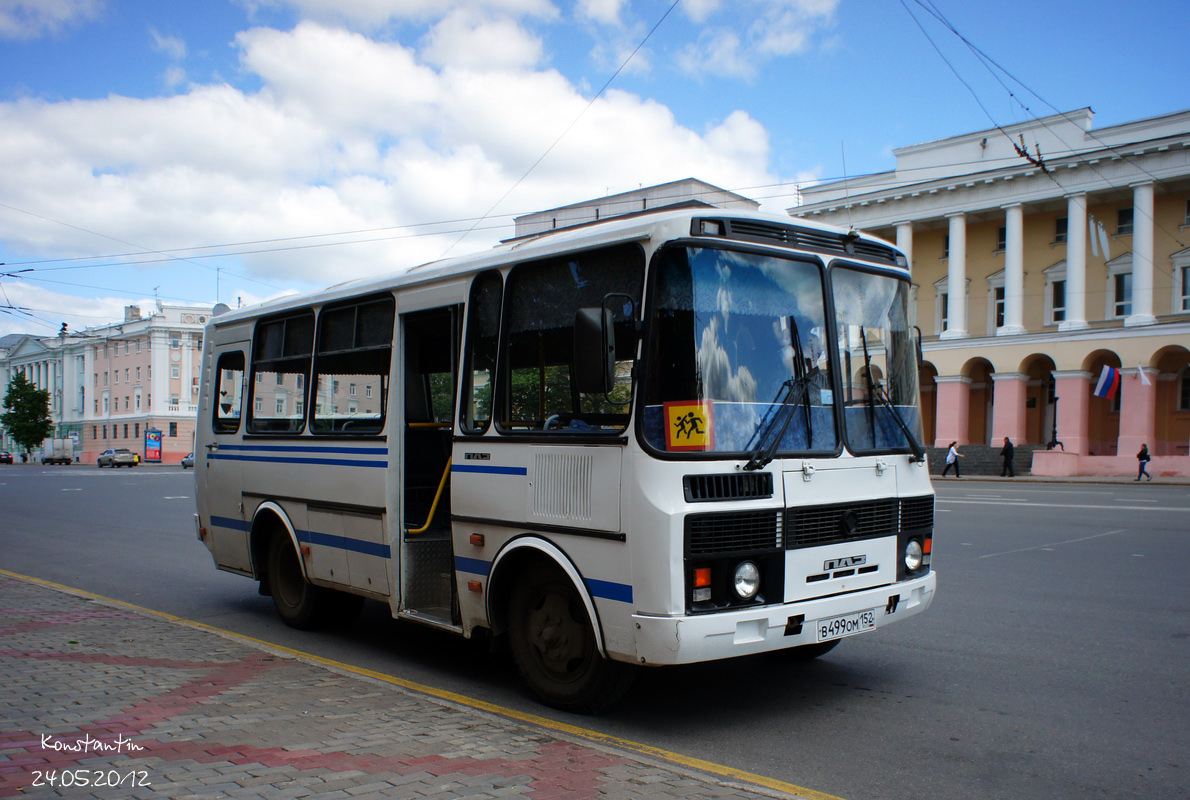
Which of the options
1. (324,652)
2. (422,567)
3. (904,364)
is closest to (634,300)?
(904,364)

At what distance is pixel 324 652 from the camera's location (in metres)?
7.66

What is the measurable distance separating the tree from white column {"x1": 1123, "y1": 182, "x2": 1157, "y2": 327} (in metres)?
96.7

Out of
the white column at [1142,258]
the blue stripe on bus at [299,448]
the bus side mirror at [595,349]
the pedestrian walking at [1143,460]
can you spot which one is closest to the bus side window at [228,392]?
the blue stripe on bus at [299,448]

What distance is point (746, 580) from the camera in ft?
17.0

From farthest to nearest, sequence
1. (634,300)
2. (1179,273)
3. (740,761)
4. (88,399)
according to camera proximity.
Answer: (88,399) → (1179,273) → (634,300) → (740,761)

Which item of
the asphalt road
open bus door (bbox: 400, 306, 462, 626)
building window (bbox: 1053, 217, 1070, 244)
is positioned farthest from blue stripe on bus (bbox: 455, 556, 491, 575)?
building window (bbox: 1053, 217, 1070, 244)

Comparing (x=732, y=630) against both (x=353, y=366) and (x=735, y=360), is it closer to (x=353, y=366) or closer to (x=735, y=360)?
(x=735, y=360)

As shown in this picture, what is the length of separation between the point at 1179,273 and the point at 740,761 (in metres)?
48.9

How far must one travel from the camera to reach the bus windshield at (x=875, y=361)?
232 inches

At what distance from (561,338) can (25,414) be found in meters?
108

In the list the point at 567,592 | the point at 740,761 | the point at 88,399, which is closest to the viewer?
the point at 740,761

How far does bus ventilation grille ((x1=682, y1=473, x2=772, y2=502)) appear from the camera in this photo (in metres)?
5.05

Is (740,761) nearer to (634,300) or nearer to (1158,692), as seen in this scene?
(634,300)

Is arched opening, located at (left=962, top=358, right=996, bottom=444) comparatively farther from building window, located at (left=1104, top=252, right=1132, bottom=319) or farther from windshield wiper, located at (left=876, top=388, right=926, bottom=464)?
windshield wiper, located at (left=876, top=388, right=926, bottom=464)
